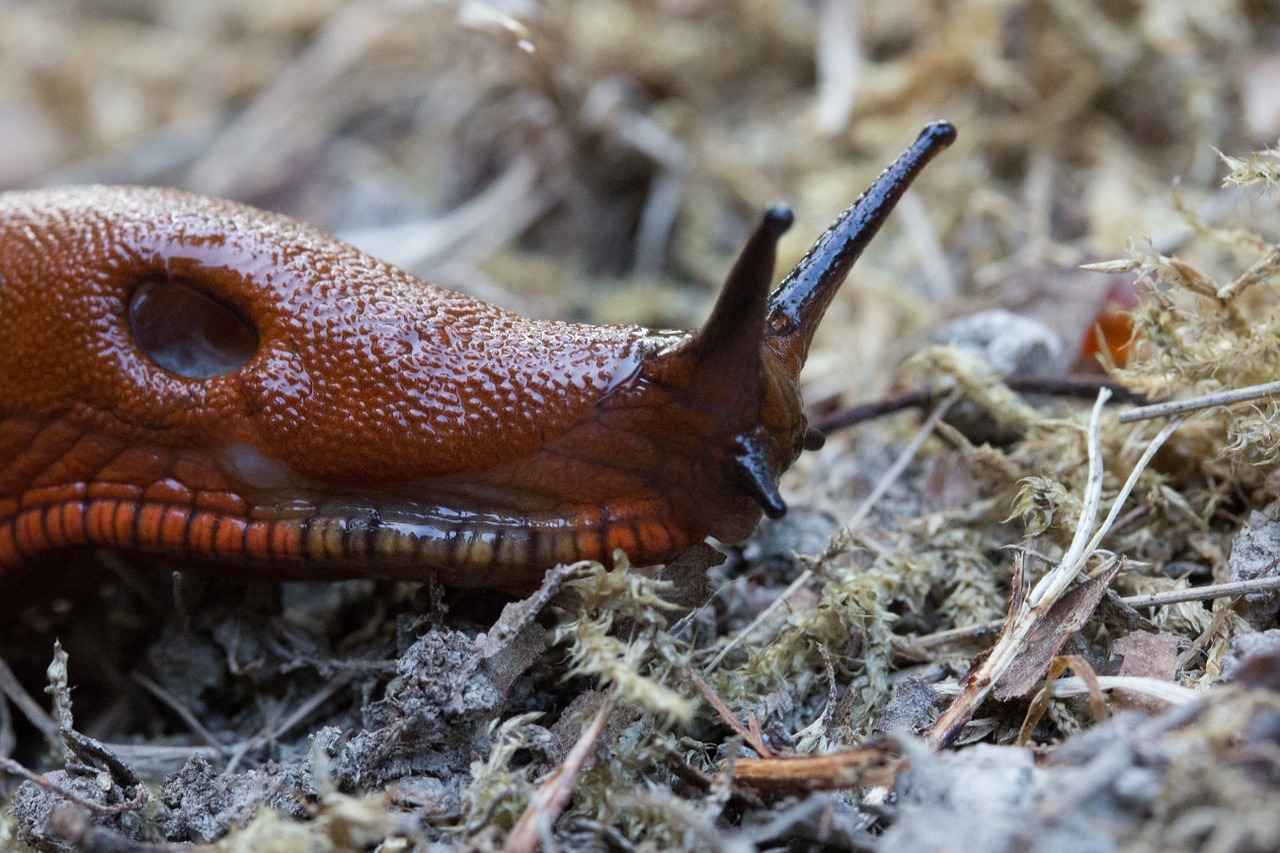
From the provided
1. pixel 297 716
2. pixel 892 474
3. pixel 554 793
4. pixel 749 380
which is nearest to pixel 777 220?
pixel 749 380

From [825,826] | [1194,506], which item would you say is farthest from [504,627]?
[1194,506]

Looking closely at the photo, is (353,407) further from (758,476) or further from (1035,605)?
(1035,605)

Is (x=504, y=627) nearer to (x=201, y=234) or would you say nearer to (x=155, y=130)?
(x=201, y=234)

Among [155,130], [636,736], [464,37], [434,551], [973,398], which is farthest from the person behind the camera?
[155,130]

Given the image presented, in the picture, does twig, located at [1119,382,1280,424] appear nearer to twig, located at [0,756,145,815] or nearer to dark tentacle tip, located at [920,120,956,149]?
dark tentacle tip, located at [920,120,956,149]

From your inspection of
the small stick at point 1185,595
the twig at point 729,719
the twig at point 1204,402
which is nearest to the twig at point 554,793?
Answer: the twig at point 729,719

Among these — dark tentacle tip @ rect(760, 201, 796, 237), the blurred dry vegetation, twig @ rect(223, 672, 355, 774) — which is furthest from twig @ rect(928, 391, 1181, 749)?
twig @ rect(223, 672, 355, 774)

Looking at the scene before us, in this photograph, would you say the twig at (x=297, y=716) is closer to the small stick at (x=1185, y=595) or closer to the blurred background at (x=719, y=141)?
the small stick at (x=1185, y=595)
